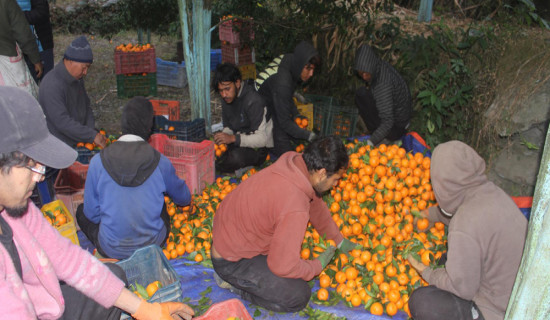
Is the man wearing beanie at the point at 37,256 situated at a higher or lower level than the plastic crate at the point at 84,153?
higher

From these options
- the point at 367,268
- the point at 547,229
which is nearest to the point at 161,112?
the point at 367,268

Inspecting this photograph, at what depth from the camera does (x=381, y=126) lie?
5.34m

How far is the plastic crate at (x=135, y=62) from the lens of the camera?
865cm

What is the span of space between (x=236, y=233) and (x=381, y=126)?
2.77 metres

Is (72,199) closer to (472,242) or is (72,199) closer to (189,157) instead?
(189,157)

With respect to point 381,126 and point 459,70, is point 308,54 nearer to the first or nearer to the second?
point 381,126

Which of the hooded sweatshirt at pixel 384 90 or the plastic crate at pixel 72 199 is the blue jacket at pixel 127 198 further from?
the hooded sweatshirt at pixel 384 90

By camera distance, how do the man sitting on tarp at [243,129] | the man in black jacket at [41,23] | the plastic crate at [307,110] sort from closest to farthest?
the man sitting on tarp at [243,129]
the plastic crate at [307,110]
the man in black jacket at [41,23]

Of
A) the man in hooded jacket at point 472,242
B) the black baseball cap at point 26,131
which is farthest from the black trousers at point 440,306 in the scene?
the black baseball cap at point 26,131

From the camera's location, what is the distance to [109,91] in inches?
373

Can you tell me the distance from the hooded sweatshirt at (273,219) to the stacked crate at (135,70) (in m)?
6.30

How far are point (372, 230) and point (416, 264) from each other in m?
0.77

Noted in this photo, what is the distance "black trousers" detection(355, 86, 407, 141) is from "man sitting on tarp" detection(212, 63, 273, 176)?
4.21ft

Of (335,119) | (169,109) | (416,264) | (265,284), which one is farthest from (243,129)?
(416,264)
